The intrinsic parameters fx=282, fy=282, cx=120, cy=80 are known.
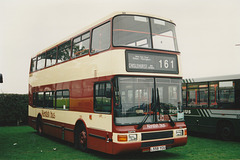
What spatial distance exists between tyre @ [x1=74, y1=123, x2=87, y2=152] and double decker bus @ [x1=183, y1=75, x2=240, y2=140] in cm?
635

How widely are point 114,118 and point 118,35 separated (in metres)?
2.41

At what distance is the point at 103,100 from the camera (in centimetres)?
852

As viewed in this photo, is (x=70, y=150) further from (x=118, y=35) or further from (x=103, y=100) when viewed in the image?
(x=118, y=35)

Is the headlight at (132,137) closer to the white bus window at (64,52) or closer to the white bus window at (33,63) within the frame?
the white bus window at (64,52)

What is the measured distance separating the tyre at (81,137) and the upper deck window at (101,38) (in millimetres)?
2773

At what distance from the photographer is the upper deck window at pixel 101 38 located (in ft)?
28.1

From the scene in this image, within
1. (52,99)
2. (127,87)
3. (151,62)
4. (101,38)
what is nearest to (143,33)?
(151,62)

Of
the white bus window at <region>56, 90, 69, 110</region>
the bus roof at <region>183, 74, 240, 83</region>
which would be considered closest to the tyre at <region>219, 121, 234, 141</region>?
the bus roof at <region>183, 74, 240, 83</region>

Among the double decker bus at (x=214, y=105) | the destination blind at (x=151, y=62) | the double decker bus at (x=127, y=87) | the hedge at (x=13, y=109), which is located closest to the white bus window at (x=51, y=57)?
the double decker bus at (x=127, y=87)

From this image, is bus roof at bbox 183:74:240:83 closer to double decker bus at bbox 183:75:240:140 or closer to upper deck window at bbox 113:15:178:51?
double decker bus at bbox 183:75:240:140

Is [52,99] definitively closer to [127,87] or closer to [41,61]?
[41,61]

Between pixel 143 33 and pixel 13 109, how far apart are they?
15.9m

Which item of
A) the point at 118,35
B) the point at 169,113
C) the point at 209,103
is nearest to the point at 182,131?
the point at 169,113

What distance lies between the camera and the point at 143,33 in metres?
8.66
